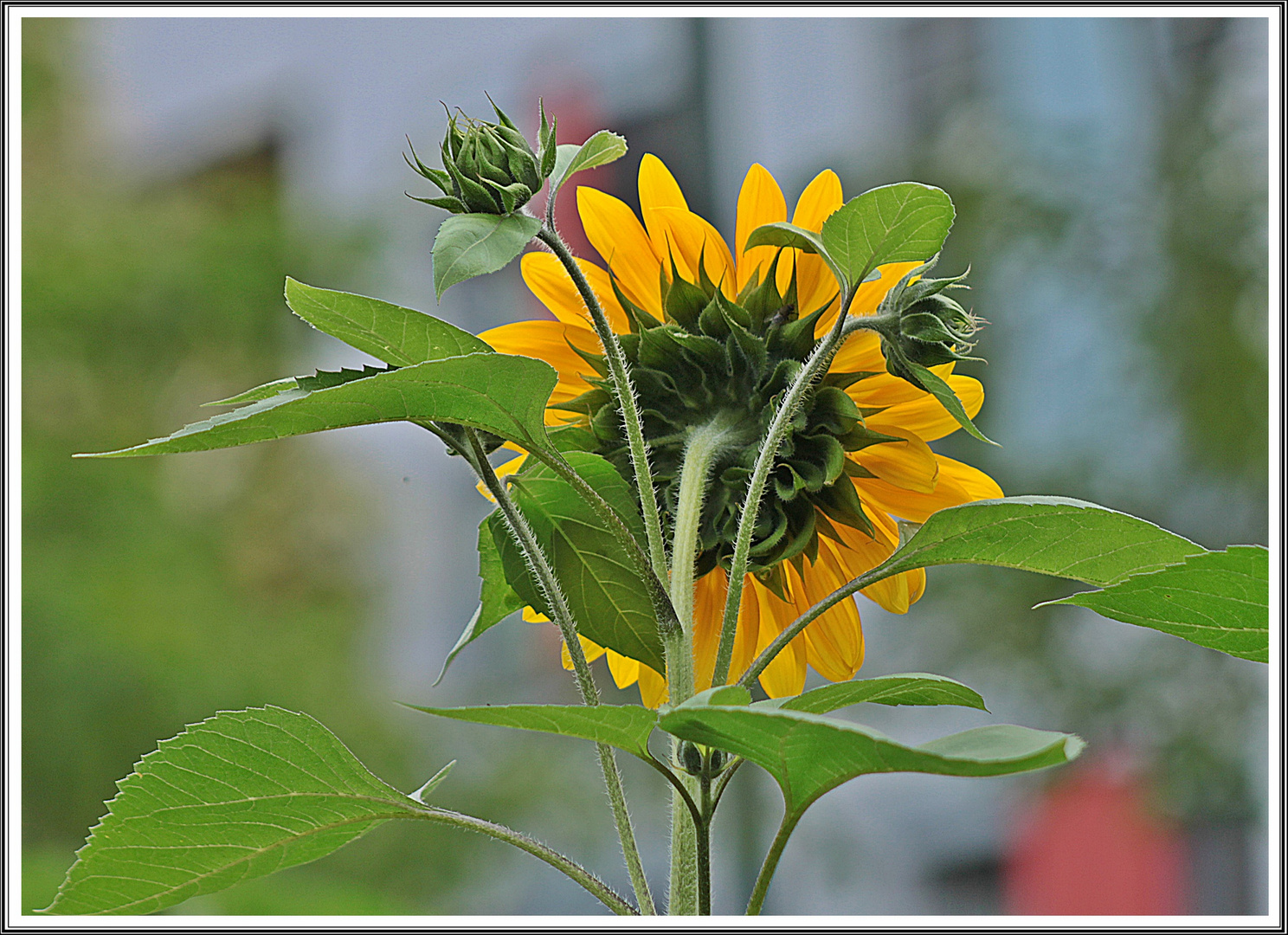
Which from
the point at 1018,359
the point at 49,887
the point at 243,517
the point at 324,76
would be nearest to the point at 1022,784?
the point at 1018,359

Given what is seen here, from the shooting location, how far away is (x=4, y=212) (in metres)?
0.37

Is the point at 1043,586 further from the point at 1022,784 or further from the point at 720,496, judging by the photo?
the point at 720,496

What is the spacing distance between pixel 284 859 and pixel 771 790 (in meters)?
1.82

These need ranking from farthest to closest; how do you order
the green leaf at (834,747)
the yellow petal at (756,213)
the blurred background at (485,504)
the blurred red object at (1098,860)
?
the blurred red object at (1098,860)
the blurred background at (485,504)
the yellow petal at (756,213)
the green leaf at (834,747)

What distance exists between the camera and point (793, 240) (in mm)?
197

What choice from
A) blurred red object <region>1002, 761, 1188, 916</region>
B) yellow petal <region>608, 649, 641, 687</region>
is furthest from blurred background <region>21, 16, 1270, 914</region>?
yellow petal <region>608, 649, 641, 687</region>

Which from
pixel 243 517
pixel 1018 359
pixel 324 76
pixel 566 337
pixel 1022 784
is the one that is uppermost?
pixel 324 76

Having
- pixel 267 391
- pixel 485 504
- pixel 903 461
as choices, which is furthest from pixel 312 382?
pixel 485 504

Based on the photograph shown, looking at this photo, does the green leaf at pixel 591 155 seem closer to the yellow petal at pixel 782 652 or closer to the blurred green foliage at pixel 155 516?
the yellow petal at pixel 782 652

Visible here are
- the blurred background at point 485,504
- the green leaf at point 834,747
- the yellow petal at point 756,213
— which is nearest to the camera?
the green leaf at point 834,747

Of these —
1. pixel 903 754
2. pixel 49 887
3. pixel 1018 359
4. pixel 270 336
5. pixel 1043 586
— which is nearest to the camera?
pixel 903 754

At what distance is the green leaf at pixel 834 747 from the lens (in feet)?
0.41

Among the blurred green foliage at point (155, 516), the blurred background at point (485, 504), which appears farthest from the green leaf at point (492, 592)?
the blurred green foliage at point (155, 516)

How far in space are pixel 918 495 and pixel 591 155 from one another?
0.09 m
